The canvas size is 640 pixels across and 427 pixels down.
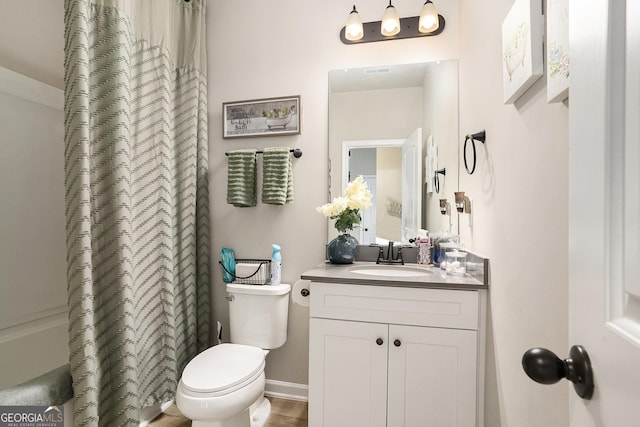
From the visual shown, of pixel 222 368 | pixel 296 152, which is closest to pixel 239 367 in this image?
pixel 222 368

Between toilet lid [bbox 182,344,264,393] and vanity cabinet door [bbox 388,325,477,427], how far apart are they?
672 mm

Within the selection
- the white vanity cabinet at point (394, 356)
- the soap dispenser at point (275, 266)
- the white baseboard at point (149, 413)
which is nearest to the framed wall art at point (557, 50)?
the white vanity cabinet at point (394, 356)

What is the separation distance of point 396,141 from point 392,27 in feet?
2.19

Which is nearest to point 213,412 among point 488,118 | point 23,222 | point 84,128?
point 84,128

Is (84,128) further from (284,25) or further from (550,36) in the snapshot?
(550,36)

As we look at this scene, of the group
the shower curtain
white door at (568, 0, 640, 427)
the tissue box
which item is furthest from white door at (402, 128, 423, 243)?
white door at (568, 0, 640, 427)

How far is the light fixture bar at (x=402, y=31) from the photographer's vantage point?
1898mm

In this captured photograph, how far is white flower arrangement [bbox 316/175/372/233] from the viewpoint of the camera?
1.83 m

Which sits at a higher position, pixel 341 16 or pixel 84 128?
pixel 341 16

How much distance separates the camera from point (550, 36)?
2.64ft

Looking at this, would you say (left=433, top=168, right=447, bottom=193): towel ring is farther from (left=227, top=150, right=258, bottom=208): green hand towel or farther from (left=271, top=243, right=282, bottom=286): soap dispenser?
(left=227, top=150, right=258, bottom=208): green hand towel

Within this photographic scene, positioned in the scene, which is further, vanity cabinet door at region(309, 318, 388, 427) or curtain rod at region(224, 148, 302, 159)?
curtain rod at region(224, 148, 302, 159)

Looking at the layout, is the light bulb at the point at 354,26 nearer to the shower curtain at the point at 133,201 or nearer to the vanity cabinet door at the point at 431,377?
the shower curtain at the point at 133,201

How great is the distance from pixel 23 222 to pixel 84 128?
0.91 metres
